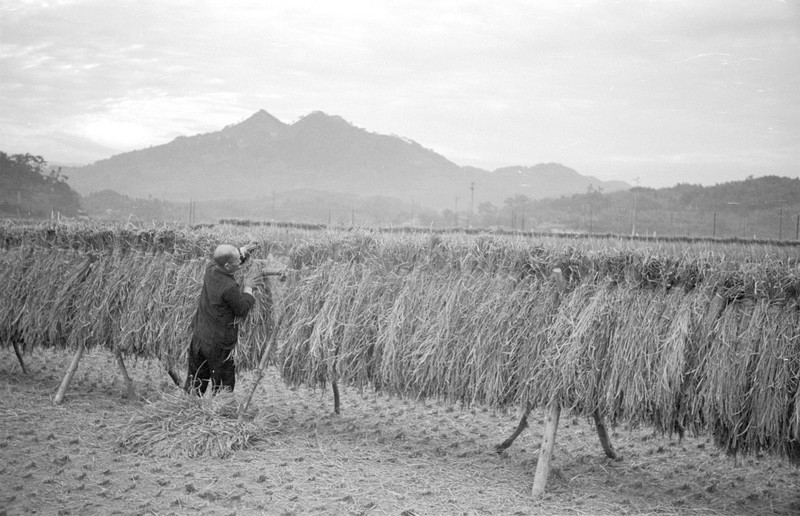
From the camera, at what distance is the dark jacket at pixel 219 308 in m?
7.23

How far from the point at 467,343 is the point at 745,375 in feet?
8.07

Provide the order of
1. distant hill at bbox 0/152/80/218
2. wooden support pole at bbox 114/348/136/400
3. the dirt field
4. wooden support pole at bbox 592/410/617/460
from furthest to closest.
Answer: distant hill at bbox 0/152/80/218 → wooden support pole at bbox 114/348/136/400 → wooden support pole at bbox 592/410/617/460 → the dirt field

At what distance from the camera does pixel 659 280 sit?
6.01 metres

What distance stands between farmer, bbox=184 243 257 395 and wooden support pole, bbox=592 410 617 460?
3.79 meters

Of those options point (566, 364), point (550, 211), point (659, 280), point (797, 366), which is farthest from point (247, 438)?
point (550, 211)

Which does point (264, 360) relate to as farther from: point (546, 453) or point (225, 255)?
point (546, 453)

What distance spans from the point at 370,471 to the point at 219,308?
2480 millimetres

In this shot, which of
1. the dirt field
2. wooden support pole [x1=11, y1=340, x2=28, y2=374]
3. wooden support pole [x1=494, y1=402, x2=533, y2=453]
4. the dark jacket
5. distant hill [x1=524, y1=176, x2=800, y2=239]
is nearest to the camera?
the dirt field

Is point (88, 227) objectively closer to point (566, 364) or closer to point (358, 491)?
point (358, 491)

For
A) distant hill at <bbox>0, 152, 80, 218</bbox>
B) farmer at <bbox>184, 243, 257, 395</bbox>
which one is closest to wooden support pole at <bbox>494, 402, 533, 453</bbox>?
farmer at <bbox>184, 243, 257, 395</bbox>

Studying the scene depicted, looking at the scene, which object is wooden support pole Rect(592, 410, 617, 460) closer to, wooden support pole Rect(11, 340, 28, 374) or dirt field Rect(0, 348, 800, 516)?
dirt field Rect(0, 348, 800, 516)

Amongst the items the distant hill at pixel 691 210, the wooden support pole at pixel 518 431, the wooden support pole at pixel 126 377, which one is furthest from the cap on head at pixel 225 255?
the distant hill at pixel 691 210

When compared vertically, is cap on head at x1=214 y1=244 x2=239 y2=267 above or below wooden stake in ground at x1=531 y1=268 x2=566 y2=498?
above

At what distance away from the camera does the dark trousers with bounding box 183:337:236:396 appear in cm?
745
